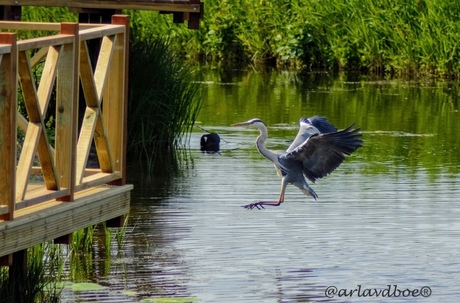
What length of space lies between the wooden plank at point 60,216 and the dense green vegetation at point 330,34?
55.6 ft

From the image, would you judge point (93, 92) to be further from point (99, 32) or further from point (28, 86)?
point (28, 86)

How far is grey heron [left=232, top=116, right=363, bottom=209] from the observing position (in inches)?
355

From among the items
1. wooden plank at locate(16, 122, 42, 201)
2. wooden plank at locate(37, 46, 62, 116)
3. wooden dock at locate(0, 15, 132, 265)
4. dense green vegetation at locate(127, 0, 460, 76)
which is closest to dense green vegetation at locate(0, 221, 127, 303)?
wooden dock at locate(0, 15, 132, 265)

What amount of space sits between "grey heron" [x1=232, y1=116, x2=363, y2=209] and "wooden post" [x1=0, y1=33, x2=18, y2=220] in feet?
10.5

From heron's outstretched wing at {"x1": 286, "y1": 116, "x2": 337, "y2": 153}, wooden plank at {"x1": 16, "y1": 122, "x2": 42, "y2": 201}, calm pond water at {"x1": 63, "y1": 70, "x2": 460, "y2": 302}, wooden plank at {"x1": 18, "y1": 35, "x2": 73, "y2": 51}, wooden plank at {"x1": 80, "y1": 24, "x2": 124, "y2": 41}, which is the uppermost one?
wooden plank at {"x1": 80, "y1": 24, "x2": 124, "y2": 41}

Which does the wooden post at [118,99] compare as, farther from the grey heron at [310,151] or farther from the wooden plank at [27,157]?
the grey heron at [310,151]

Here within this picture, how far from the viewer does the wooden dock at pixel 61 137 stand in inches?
237

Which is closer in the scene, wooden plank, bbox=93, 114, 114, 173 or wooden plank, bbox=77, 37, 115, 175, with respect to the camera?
wooden plank, bbox=77, 37, 115, 175

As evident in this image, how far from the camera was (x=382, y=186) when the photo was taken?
12812 millimetres

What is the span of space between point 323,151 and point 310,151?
90 mm

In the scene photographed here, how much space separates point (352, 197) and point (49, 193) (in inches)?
234

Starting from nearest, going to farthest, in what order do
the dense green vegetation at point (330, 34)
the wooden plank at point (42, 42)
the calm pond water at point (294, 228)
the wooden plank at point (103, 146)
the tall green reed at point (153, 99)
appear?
the wooden plank at point (42, 42), the wooden plank at point (103, 146), the calm pond water at point (294, 228), the tall green reed at point (153, 99), the dense green vegetation at point (330, 34)
